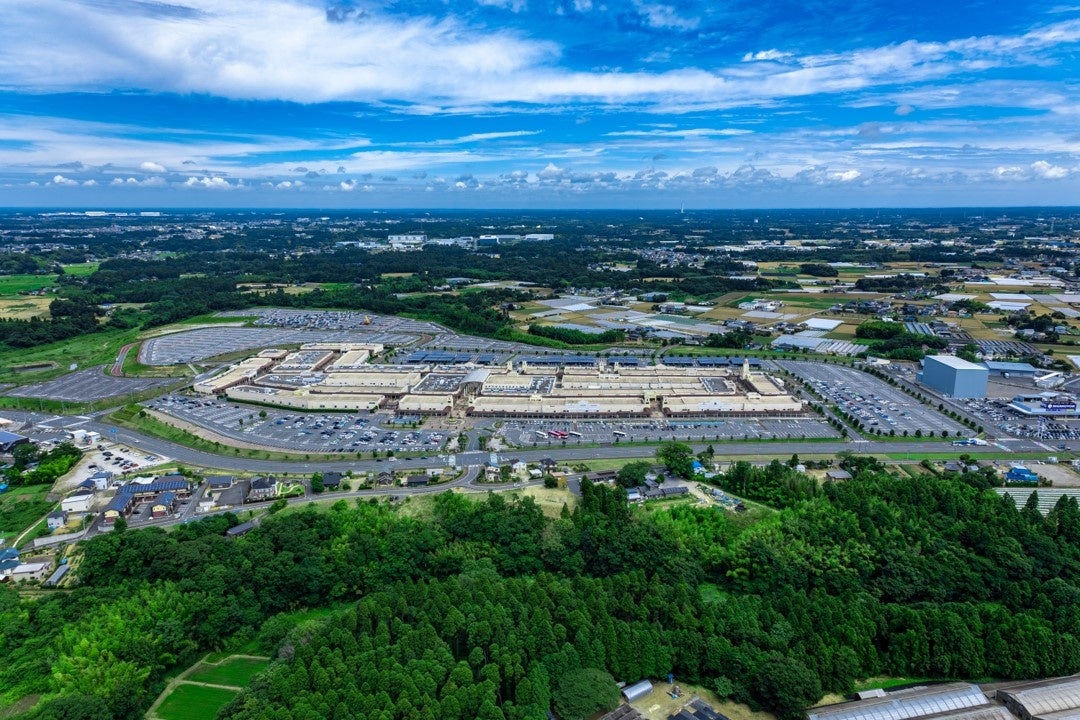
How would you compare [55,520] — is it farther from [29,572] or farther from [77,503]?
[29,572]

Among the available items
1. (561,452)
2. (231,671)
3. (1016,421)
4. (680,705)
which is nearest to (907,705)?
(680,705)

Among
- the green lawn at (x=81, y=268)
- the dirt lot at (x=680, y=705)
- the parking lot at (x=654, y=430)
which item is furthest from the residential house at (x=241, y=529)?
the green lawn at (x=81, y=268)

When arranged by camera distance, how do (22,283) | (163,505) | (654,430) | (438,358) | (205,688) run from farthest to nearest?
1. (22,283)
2. (438,358)
3. (654,430)
4. (163,505)
5. (205,688)

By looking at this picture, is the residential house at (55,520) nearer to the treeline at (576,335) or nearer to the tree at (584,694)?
the tree at (584,694)

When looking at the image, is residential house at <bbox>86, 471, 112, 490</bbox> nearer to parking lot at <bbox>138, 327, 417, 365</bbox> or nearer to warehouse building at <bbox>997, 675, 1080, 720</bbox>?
parking lot at <bbox>138, 327, 417, 365</bbox>

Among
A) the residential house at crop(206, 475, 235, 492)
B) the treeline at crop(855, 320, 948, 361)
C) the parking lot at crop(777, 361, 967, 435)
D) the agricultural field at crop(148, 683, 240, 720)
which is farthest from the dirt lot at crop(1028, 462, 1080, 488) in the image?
the residential house at crop(206, 475, 235, 492)
